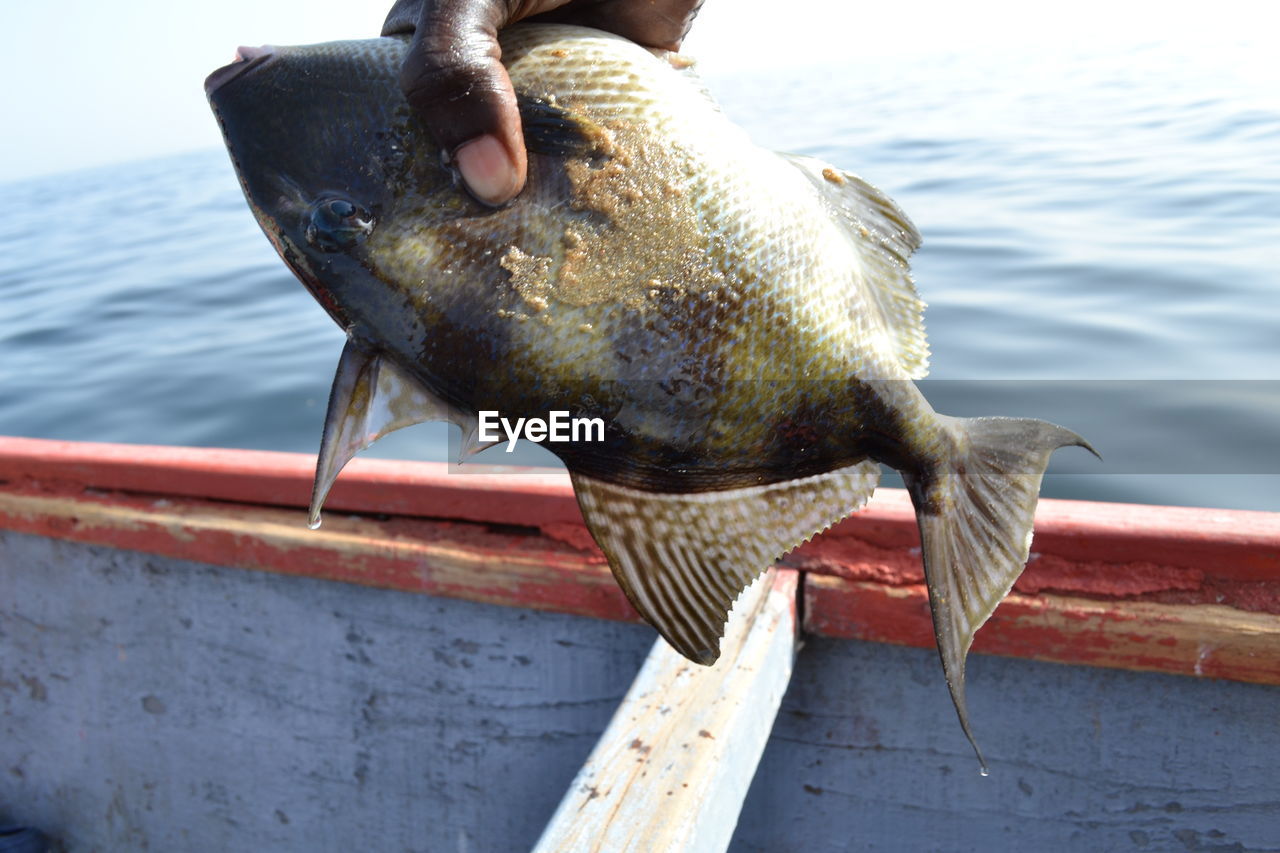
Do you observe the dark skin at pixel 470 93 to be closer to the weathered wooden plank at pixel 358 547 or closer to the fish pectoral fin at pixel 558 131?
the fish pectoral fin at pixel 558 131

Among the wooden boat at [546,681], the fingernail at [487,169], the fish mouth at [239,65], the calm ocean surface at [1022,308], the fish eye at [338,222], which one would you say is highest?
the fish mouth at [239,65]

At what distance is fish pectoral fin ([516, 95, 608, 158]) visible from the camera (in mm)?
1109

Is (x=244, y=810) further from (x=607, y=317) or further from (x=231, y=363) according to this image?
(x=231, y=363)

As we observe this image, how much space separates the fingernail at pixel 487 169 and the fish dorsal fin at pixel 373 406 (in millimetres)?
252

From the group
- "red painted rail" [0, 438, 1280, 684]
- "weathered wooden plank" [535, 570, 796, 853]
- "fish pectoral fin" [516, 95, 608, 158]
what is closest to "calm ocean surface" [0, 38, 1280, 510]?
"red painted rail" [0, 438, 1280, 684]

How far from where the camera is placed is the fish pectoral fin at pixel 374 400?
1.14 m

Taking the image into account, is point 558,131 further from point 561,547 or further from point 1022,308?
point 1022,308

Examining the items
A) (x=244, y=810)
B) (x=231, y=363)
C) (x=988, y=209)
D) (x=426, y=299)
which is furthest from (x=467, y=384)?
(x=988, y=209)

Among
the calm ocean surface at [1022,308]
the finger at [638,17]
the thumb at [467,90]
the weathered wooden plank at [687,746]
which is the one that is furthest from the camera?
the calm ocean surface at [1022,308]

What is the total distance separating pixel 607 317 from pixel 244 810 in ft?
8.95

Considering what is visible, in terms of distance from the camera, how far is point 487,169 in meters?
1.06

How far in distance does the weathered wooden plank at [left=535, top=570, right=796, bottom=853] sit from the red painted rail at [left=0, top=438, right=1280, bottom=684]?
0.72 feet

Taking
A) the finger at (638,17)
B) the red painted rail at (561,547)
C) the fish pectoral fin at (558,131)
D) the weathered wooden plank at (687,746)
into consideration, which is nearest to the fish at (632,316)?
the fish pectoral fin at (558,131)

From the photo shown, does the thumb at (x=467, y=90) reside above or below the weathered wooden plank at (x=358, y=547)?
above
